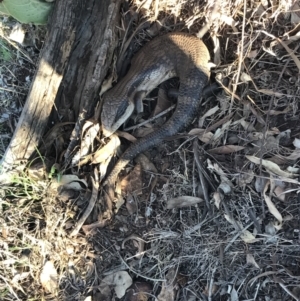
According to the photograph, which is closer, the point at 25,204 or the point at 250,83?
the point at 250,83

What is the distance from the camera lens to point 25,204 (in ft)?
12.2

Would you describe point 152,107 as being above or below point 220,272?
above

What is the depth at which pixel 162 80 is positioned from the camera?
369cm

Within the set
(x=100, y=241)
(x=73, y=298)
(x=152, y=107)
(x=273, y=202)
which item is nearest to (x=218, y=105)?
(x=152, y=107)

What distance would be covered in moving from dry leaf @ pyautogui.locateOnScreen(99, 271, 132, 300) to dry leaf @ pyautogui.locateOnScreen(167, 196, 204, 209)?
A: 634 mm

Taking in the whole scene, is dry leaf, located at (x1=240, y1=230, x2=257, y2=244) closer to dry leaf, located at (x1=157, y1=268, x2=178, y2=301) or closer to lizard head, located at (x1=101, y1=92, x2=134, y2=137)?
dry leaf, located at (x1=157, y1=268, x2=178, y2=301)

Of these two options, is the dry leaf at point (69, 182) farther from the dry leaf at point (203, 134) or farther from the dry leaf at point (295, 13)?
the dry leaf at point (295, 13)

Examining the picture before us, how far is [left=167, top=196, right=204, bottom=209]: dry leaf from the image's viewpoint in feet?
11.5

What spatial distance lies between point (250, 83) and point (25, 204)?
1919mm

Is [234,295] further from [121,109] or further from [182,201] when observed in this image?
[121,109]

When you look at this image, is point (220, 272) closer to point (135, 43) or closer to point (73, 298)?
point (73, 298)

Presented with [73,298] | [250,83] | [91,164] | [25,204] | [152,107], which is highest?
[250,83]

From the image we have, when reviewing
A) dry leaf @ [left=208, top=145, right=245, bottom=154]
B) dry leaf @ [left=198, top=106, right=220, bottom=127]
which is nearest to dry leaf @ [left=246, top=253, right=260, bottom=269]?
dry leaf @ [left=208, top=145, right=245, bottom=154]

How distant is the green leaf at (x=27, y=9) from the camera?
11.6 feet
